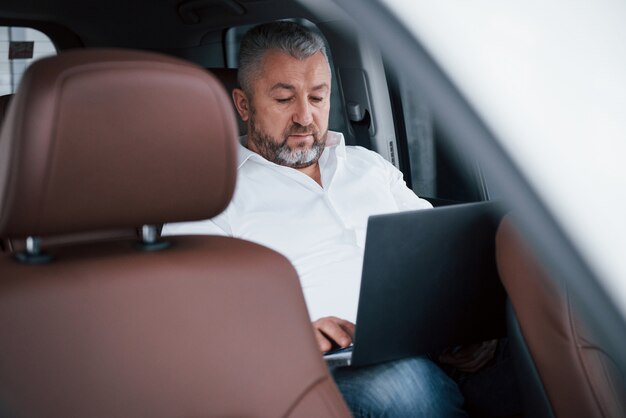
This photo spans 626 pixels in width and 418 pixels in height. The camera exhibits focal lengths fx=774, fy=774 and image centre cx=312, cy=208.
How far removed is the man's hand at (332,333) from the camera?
1536 millimetres

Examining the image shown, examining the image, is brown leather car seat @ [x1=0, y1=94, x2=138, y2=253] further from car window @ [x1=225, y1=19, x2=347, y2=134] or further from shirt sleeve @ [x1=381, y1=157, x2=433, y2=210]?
car window @ [x1=225, y1=19, x2=347, y2=134]

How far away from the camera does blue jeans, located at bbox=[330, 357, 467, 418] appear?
60.6 inches

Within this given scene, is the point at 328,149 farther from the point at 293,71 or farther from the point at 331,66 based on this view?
the point at 331,66

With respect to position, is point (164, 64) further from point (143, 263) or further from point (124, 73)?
point (143, 263)

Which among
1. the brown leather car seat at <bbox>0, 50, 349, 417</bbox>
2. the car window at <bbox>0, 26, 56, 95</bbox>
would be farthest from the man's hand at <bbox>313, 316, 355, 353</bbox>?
the car window at <bbox>0, 26, 56, 95</bbox>

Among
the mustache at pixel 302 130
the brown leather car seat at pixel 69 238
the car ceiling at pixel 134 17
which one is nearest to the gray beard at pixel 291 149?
the mustache at pixel 302 130

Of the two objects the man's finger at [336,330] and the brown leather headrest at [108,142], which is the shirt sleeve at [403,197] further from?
the brown leather headrest at [108,142]

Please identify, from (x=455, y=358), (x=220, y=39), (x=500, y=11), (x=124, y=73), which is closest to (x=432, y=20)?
(x=500, y=11)

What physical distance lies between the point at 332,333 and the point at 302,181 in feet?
1.82

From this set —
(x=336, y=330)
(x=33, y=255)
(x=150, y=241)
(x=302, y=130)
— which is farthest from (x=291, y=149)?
(x=33, y=255)

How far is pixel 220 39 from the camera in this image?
2869 mm

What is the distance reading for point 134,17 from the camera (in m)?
2.65

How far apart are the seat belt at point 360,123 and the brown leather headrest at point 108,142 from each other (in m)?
1.70

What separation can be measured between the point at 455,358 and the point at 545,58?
1295mm
